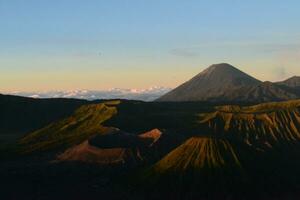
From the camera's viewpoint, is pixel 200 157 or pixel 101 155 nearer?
pixel 200 157

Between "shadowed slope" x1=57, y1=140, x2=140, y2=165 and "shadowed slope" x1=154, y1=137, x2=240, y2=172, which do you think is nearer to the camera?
"shadowed slope" x1=154, y1=137, x2=240, y2=172

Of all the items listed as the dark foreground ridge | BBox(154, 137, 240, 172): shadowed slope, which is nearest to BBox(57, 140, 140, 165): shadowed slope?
the dark foreground ridge

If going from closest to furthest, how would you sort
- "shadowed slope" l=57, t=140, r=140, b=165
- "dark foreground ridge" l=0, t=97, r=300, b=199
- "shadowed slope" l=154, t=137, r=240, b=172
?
"dark foreground ridge" l=0, t=97, r=300, b=199 → "shadowed slope" l=154, t=137, r=240, b=172 → "shadowed slope" l=57, t=140, r=140, b=165

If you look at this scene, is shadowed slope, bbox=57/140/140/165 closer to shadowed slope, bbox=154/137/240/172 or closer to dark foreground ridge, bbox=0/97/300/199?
dark foreground ridge, bbox=0/97/300/199

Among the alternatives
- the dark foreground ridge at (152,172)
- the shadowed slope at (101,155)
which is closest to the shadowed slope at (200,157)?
the dark foreground ridge at (152,172)

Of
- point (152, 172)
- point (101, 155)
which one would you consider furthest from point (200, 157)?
point (101, 155)

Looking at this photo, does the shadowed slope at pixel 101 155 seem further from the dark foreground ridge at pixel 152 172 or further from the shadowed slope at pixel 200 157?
the shadowed slope at pixel 200 157

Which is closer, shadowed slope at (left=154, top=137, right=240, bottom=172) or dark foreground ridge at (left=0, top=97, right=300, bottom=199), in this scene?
dark foreground ridge at (left=0, top=97, right=300, bottom=199)

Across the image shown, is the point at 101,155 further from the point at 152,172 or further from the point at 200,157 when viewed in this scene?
the point at 200,157

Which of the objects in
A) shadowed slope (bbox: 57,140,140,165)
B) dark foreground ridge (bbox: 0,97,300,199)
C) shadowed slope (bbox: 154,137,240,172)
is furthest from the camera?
shadowed slope (bbox: 57,140,140,165)

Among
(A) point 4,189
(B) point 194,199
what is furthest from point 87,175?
(B) point 194,199

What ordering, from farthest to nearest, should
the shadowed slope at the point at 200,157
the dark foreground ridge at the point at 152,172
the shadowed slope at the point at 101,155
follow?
the shadowed slope at the point at 101,155 < the shadowed slope at the point at 200,157 < the dark foreground ridge at the point at 152,172
